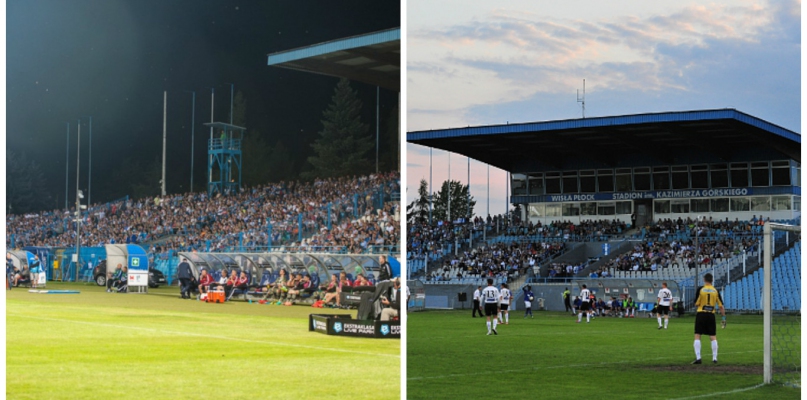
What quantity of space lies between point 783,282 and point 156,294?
52.1ft

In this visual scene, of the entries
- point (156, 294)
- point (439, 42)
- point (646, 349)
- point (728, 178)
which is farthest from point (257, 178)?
point (728, 178)

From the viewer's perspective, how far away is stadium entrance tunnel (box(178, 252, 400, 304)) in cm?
1180

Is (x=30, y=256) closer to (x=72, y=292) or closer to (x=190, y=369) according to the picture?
(x=72, y=292)

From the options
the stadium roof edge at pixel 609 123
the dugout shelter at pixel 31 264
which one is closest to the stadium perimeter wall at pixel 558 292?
the stadium roof edge at pixel 609 123

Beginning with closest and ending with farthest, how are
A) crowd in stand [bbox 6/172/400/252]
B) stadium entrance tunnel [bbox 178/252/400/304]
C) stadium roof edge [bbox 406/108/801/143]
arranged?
stadium entrance tunnel [bbox 178/252/400/304], crowd in stand [bbox 6/172/400/252], stadium roof edge [bbox 406/108/801/143]

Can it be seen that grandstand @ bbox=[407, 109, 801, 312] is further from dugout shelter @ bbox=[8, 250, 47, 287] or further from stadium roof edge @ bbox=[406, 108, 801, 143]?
dugout shelter @ bbox=[8, 250, 47, 287]

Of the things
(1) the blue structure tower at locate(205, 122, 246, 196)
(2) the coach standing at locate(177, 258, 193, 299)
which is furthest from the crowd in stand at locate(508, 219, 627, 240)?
(2) the coach standing at locate(177, 258, 193, 299)

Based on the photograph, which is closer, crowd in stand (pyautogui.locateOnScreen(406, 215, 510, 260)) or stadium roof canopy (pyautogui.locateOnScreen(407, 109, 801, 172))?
stadium roof canopy (pyautogui.locateOnScreen(407, 109, 801, 172))

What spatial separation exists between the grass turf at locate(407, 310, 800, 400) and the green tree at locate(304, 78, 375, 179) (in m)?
2.55

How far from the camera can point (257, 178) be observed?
46.9ft

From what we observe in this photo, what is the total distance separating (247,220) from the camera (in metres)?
14.1

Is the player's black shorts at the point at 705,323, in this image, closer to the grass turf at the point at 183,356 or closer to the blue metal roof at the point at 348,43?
the grass turf at the point at 183,356

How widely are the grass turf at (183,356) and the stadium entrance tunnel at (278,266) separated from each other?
2.43ft

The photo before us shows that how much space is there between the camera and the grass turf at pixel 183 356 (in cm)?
599
